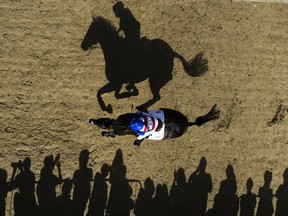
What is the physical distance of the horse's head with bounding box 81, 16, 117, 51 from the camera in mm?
9281

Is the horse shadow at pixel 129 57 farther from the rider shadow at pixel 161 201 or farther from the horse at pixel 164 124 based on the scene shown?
the rider shadow at pixel 161 201

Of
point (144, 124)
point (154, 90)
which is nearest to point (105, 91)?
point (154, 90)

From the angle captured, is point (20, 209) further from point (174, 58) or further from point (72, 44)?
point (174, 58)

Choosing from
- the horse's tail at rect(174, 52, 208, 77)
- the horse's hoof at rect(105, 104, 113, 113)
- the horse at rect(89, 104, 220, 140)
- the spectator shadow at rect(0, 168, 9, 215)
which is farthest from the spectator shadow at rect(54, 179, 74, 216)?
the horse's tail at rect(174, 52, 208, 77)

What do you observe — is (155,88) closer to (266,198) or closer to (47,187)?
(47,187)

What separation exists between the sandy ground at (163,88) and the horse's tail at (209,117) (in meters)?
0.17

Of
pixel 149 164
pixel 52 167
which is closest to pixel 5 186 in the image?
pixel 52 167

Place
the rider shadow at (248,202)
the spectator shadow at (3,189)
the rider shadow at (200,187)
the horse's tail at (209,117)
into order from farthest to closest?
the rider shadow at (248,202) < the rider shadow at (200,187) < the horse's tail at (209,117) < the spectator shadow at (3,189)

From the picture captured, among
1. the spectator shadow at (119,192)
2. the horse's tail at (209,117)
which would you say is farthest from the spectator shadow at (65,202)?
the horse's tail at (209,117)

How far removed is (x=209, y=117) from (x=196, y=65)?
1.43m

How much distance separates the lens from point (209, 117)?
30.6 ft

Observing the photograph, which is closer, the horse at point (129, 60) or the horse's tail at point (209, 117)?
the horse's tail at point (209, 117)

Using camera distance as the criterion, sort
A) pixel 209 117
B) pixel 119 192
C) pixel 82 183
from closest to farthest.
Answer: pixel 82 183
pixel 119 192
pixel 209 117

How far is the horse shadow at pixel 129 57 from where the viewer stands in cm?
930
